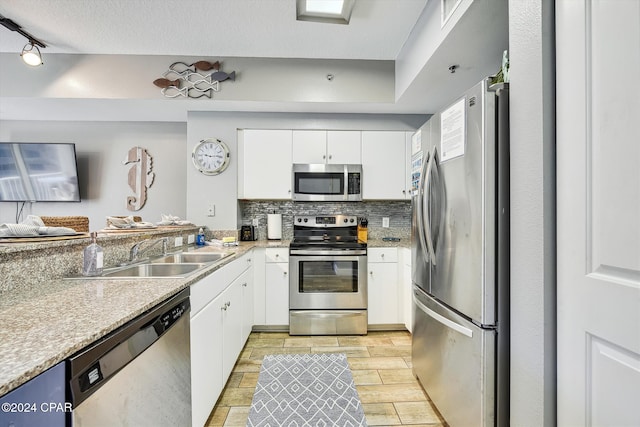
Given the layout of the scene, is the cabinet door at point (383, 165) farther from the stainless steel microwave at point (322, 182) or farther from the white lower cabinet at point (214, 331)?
the white lower cabinet at point (214, 331)

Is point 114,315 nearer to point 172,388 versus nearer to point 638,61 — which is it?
point 172,388

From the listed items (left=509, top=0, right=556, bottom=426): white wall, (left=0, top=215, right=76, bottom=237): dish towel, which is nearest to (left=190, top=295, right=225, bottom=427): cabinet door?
(left=0, top=215, right=76, bottom=237): dish towel

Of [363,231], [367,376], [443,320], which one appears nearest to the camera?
[443,320]

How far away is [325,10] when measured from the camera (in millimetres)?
1961

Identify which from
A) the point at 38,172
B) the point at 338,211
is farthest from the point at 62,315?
the point at 38,172

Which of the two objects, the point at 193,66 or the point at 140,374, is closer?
the point at 140,374

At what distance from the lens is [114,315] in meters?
0.86

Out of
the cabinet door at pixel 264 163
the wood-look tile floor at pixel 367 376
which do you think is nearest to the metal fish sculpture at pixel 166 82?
the cabinet door at pixel 264 163

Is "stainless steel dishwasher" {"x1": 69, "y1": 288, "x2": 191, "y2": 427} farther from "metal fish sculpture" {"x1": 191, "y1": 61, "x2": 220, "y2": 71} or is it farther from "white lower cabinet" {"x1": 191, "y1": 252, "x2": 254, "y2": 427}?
"metal fish sculpture" {"x1": 191, "y1": 61, "x2": 220, "y2": 71}

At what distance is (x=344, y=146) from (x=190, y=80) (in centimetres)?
162

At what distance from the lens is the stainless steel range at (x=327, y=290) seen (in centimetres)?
275

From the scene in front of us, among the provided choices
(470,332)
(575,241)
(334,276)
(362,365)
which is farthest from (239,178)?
(575,241)

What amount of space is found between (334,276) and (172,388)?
181 centimetres

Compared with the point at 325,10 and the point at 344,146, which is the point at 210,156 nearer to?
the point at 344,146
